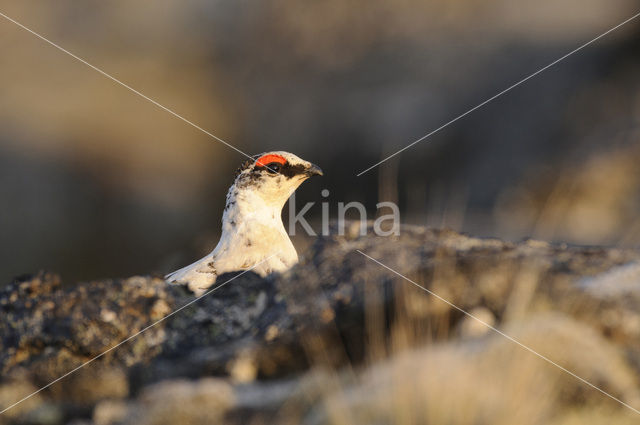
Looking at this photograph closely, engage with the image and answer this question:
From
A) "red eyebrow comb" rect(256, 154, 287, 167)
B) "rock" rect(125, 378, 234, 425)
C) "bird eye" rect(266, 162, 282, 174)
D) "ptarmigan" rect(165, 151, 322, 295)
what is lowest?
"ptarmigan" rect(165, 151, 322, 295)

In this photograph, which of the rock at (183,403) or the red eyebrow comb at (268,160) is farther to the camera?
the red eyebrow comb at (268,160)

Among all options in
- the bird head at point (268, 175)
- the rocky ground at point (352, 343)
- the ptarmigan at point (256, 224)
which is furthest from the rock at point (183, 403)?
the bird head at point (268, 175)

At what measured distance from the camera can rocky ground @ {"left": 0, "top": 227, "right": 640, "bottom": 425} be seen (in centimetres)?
165

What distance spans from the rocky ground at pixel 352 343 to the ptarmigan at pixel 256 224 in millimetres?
930

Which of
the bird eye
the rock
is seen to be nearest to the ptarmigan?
the bird eye

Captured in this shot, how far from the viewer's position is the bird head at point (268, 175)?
13.9ft

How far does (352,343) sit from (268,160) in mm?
2539

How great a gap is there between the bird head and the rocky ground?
192cm

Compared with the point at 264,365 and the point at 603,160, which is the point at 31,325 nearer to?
the point at 264,365

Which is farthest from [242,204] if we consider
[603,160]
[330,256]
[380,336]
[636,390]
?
[603,160]

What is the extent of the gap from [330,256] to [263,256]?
1.29 metres

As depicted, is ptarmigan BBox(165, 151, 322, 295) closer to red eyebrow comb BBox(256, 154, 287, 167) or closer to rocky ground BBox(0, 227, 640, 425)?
red eyebrow comb BBox(256, 154, 287, 167)

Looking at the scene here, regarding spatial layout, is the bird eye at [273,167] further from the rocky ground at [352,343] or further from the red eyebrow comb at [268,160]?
the rocky ground at [352,343]

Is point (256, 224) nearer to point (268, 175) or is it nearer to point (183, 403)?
point (268, 175)
